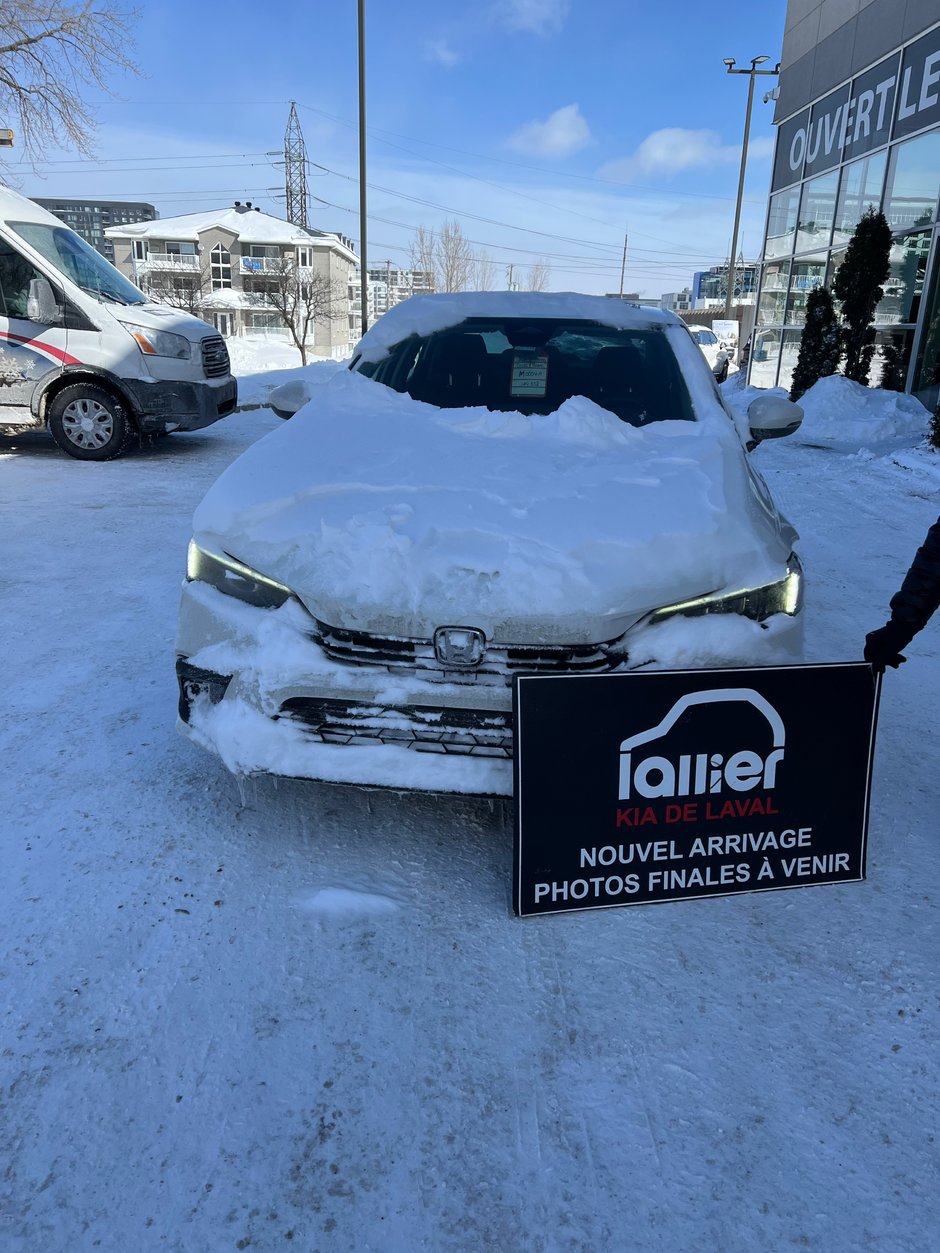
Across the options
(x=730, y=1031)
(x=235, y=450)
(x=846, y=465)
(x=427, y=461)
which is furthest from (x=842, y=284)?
(x=730, y=1031)

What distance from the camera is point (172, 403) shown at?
822 cm

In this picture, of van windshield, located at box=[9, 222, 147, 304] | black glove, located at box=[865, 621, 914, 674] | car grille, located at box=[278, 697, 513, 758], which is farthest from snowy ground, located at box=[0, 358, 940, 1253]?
van windshield, located at box=[9, 222, 147, 304]

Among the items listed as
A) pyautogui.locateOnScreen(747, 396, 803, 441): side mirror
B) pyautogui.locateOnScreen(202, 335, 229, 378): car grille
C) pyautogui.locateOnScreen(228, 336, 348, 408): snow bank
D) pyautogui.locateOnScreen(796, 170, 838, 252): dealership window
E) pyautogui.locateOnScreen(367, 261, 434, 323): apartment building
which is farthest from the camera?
pyautogui.locateOnScreen(367, 261, 434, 323): apartment building

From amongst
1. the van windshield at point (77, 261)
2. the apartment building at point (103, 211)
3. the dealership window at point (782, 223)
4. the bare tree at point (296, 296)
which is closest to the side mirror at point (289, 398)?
the van windshield at point (77, 261)

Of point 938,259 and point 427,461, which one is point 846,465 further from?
point 427,461

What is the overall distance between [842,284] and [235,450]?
31.4 ft

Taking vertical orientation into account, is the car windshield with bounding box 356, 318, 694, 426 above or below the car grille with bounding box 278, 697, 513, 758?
above

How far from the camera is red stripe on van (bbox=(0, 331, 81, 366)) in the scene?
7.66 metres

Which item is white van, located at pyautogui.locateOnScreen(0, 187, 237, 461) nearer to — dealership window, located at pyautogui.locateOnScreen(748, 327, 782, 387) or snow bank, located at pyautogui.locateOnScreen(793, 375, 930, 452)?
snow bank, located at pyautogui.locateOnScreen(793, 375, 930, 452)

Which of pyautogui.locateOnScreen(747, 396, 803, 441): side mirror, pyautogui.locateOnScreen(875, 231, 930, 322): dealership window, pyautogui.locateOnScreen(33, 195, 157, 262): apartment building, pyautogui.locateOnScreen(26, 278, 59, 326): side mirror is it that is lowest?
pyautogui.locateOnScreen(747, 396, 803, 441): side mirror

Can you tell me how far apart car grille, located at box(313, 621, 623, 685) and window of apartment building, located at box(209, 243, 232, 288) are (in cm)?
6566

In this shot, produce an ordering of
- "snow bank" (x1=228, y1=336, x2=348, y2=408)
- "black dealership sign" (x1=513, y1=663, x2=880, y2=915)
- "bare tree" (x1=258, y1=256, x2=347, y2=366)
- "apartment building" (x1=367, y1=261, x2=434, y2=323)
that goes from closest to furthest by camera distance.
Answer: "black dealership sign" (x1=513, y1=663, x2=880, y2=915) < "snow bank" (x1=228, y1=336, x2=348, y2=408) < "bare tree" (x1=258, y1=256, x2=347, y2=366) < "apartment building" (x1=367, y1=261, x2=434, y2=323)

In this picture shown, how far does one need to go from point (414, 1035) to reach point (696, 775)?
904 millimetres

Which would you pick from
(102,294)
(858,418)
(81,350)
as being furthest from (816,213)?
(81,350)
